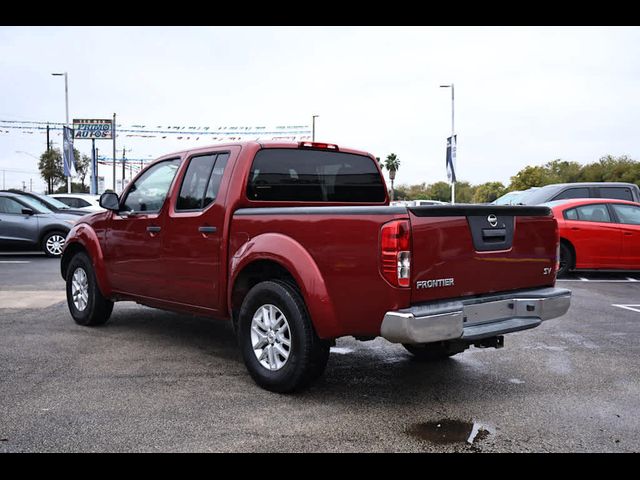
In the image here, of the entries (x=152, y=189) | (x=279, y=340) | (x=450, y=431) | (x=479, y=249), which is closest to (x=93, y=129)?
(x=152, y=189)

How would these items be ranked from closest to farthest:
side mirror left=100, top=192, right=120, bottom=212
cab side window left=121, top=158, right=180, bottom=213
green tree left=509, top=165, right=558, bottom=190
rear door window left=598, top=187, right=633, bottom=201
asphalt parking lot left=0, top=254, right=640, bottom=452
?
1. asphalt parking lot left=0, top=254, right=640, bottom=452
2. cab side window left=121, top=158, right=180, bottom=213
3. side mirror left=100, top=192, right=120, bottom=212
4. rear door window left=598, top=187, right=633, bottom=201
5. green tree left=509, top=165, right=558, bottom=190

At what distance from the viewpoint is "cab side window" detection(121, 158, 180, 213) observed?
573cm

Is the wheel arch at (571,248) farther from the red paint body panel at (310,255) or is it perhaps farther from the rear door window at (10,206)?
the rear door window at (10,206)

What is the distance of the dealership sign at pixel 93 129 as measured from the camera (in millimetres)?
52500

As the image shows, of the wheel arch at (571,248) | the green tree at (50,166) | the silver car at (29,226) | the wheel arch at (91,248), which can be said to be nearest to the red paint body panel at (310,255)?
the wheel arch at (91,248)

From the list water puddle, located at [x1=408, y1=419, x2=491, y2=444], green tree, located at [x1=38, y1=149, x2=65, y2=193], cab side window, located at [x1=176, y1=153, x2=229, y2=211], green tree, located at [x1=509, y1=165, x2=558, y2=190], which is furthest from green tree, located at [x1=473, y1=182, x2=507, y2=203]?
water puddle, located at [x1=408, y1=419, x2=491, y2=444]

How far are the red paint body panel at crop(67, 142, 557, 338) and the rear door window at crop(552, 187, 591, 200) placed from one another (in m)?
7.87

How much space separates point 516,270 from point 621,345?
2393 millimetres

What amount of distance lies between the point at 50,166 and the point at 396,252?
61.8m

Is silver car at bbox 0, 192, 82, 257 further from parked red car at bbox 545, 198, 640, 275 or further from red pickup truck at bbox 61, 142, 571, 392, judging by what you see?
parked red car at bbox 545, 198, 640, 275
